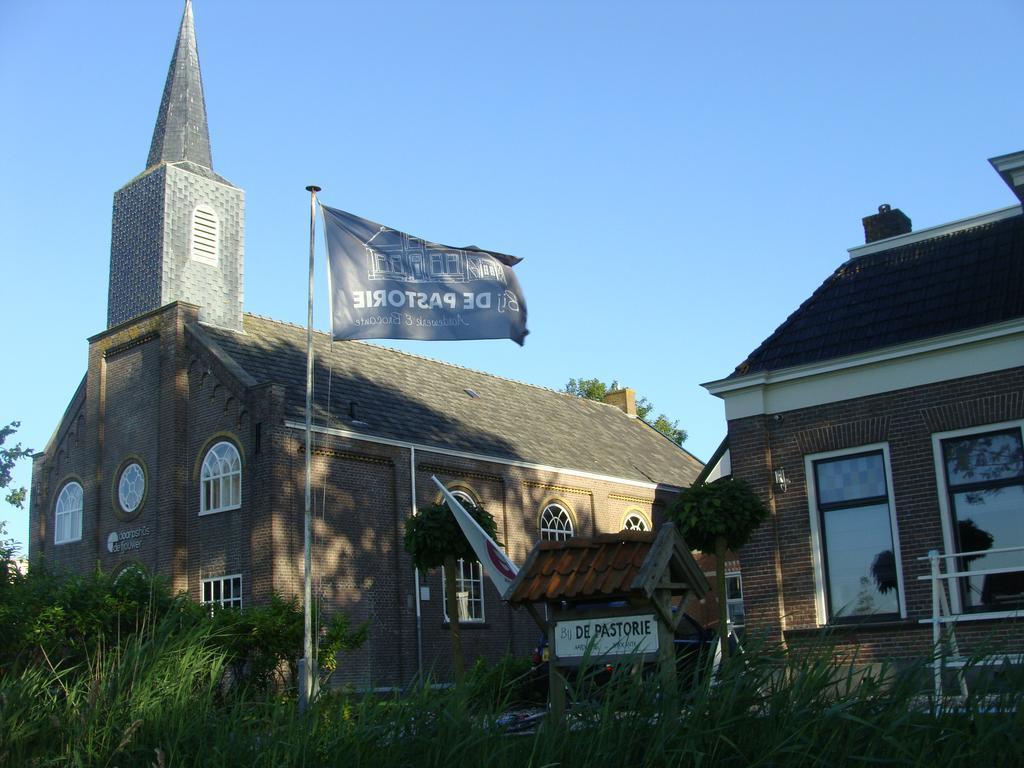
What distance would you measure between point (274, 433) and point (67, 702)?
1999 cm

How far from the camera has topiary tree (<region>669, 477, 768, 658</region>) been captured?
14.6m

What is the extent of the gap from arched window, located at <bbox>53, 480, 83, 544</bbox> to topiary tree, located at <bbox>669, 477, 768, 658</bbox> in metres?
22.8

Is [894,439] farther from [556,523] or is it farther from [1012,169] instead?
[556,523]

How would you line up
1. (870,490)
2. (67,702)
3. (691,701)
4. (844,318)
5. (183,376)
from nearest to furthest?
(691,701) → (67,702) → (870,490) → (844,318) → (183,376)

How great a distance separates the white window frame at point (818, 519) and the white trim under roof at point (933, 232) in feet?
12.8

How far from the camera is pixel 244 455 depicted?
2758cm

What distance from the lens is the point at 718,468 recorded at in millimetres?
35594

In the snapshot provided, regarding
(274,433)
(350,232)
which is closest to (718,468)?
(274,433)

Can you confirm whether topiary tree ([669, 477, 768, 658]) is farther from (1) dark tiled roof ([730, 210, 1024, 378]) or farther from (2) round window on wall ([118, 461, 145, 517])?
(2) round window on wall ([118, 461, 145, 517])

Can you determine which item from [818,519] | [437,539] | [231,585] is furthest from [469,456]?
[818,519]

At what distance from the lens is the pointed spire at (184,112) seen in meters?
32.8

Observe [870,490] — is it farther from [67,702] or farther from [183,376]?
[183,376]

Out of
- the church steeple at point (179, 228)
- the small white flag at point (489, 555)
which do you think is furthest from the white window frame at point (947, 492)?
the church steeple at point (179, 228)

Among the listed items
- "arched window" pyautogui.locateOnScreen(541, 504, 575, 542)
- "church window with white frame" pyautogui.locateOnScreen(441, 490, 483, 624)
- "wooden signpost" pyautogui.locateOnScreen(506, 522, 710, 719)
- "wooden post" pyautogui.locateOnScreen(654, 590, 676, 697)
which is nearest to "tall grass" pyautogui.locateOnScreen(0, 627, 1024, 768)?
"wooden post" pyautogui.locateOnScreen(654, 590, 676, 697)
